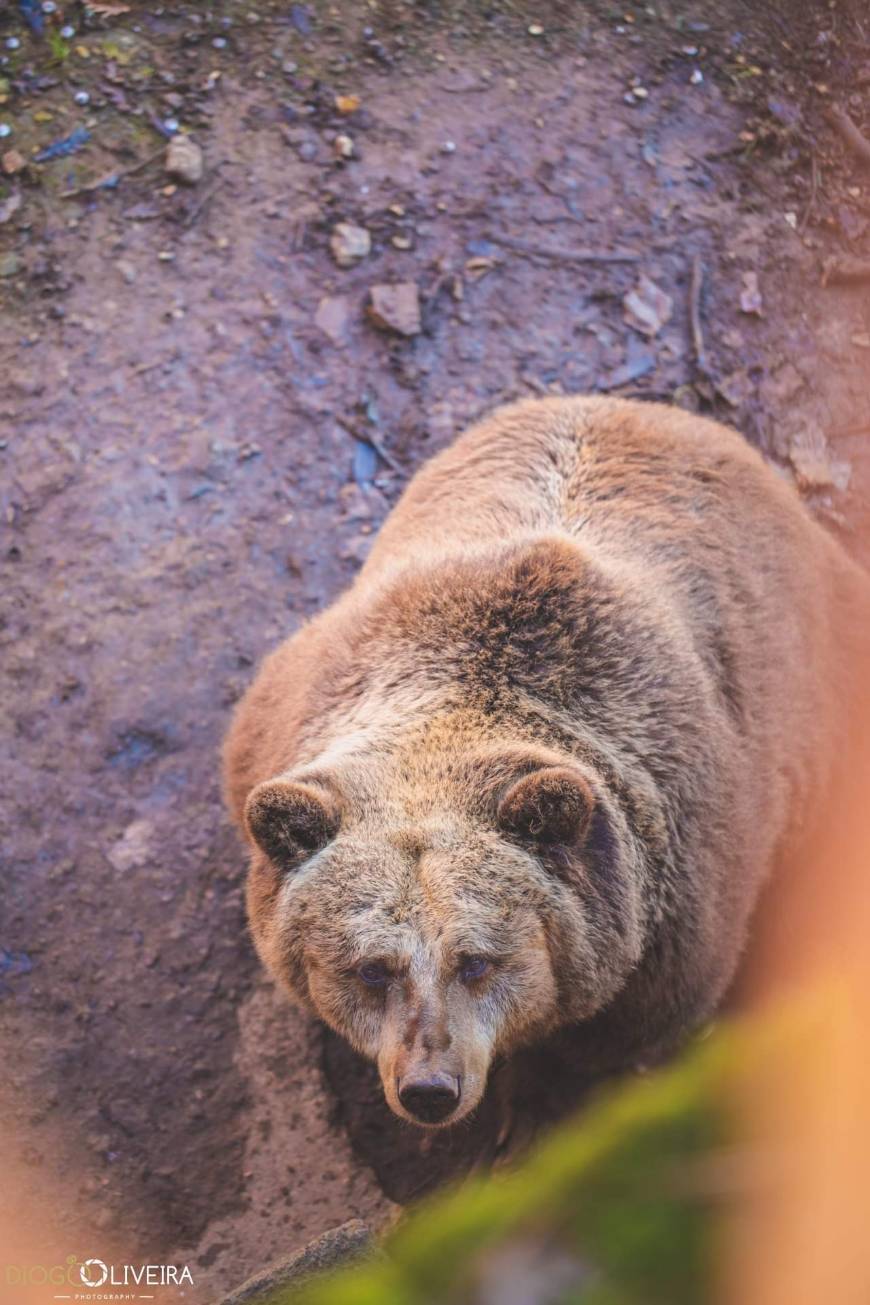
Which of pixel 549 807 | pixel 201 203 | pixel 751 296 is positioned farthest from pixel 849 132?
pixel 549 807

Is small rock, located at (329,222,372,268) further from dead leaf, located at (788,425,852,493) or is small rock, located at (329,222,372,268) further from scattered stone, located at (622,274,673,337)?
dead leaf, located at (788,425,852,493)

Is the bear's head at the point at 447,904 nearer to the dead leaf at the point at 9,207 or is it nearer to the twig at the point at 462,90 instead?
the dead leaf at the point at 9,207

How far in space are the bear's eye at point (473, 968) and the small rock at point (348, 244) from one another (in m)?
5.23

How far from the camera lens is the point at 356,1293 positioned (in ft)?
3.57

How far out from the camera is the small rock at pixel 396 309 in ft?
23.9

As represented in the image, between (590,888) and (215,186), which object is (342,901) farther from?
(215,186)

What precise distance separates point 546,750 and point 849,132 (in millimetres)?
6496

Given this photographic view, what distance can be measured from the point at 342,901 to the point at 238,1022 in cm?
213

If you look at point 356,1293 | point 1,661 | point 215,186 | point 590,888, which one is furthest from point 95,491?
point 356,1293

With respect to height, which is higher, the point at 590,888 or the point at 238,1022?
the point at 590,888

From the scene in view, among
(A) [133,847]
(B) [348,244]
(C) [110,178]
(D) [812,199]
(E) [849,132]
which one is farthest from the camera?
(E) [849,132]

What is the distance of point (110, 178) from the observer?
23.7 ft

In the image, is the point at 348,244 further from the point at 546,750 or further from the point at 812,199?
the point at 546,750

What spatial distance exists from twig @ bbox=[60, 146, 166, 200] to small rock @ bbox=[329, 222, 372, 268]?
125 centimetres
